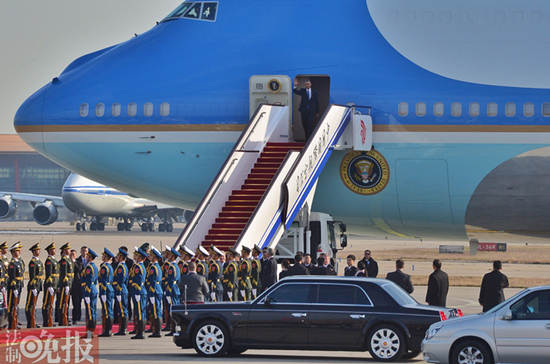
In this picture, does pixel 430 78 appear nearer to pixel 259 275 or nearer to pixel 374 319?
pixel 259 275

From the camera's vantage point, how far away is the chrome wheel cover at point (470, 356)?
14.1 meters

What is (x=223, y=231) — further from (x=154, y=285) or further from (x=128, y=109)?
(x=128, y=109)

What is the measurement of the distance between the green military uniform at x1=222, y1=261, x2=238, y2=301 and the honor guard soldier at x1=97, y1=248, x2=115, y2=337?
7.40 ft

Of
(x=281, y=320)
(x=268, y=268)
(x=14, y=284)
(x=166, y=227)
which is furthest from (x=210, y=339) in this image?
(x=166, y=227)

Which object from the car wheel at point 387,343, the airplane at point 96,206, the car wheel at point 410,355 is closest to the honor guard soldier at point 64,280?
the car wheel at point 387,343

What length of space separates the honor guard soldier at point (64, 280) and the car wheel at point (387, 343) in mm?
8059

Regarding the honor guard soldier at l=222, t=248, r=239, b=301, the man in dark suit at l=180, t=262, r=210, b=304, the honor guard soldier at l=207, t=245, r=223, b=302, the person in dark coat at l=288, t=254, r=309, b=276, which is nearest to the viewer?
the man in dark suit at l=180, t=262, r=210, b=304

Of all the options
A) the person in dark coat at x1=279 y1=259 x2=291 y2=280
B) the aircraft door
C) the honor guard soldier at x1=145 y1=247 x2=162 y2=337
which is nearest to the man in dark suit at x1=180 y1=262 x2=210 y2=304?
the honor guard soldier at x1=145 y1=247 x2=162 y2=337

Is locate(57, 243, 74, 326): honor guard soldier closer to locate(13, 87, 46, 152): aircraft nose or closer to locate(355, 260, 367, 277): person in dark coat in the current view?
locate(13, 87, 46, 152): aircraft nose

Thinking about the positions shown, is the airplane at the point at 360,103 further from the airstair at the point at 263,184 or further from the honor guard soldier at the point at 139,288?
the honor guard soldier at the point at 139,288

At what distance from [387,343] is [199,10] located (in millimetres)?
11927

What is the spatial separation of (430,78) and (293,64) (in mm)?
3192

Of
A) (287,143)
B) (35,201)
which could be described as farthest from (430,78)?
(35,201)

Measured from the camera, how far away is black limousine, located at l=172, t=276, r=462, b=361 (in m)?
15.6
